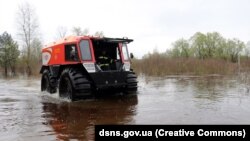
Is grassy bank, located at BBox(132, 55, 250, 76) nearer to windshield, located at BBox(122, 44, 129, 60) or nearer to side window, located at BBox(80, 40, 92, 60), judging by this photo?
windshield, located at BBox(122, 44, 129, 60)

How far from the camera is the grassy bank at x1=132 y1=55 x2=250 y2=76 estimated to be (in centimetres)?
3491

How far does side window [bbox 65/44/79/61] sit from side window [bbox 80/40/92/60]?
339 mm

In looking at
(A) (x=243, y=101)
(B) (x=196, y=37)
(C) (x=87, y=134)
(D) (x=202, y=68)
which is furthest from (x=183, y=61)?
(B) (x=196, y=37)

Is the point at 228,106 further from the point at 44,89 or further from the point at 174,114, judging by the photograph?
the point at 44,89

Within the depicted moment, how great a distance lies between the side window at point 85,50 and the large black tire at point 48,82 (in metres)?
3.54

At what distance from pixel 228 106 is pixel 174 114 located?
2.32 metres

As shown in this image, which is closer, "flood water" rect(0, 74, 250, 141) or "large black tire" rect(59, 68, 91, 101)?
"flood water" rect(0, 74, 250, 141)

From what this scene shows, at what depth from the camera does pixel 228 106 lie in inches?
455

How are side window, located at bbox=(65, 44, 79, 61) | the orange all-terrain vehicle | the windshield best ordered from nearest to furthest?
the orange all-terrain vehicle
side window, located at bbox=(65, 44, 79, 61)
the windshield

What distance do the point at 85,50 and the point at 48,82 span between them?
4.28 meters

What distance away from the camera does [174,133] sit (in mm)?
6492

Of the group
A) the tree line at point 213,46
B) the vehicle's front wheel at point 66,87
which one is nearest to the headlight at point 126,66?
the vehicle's front wheel at point 66,87

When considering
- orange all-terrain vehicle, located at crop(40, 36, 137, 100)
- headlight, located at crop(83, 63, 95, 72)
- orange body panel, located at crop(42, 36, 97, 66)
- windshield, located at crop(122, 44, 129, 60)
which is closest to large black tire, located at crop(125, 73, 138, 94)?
orange all-terrain vehicle, located at crop(40, 36, 137, 100)

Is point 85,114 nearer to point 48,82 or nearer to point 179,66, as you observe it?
point 48,82
